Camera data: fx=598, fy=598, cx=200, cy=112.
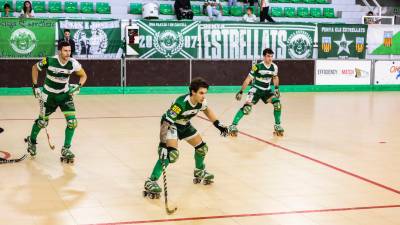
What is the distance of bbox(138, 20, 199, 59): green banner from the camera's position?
22984 mm

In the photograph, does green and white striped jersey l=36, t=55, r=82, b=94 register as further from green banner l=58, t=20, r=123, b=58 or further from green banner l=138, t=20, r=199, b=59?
green banner l=138, t=20, r=199, b=59

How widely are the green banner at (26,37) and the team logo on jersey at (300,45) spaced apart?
958 centimetres

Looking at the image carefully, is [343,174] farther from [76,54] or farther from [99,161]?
[76,54]

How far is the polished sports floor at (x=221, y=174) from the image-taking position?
722 cm

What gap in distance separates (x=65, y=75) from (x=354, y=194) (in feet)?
17.0

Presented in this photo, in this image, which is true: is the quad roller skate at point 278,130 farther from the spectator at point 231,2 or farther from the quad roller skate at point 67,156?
the spectator at point 231,2

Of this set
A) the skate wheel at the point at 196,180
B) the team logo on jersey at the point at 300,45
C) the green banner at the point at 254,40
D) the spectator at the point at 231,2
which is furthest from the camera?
the spectator at the point at 231,2

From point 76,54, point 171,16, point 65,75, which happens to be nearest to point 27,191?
point 65,75

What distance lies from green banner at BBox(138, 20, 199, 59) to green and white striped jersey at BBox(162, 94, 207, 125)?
14913 millimetres

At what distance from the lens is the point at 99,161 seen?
10312 mm

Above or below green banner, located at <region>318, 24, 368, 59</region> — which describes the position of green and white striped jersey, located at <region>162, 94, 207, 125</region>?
below

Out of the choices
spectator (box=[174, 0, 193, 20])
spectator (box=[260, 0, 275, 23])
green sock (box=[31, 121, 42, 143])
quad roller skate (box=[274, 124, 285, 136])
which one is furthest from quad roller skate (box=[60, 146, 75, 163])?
spectator (box=[260, 0, 275, 23])

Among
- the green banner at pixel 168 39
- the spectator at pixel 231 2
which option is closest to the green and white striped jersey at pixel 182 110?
the green banner at pixel 168 39

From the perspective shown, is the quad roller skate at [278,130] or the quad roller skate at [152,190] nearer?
the quad roller skate at [152,190]
